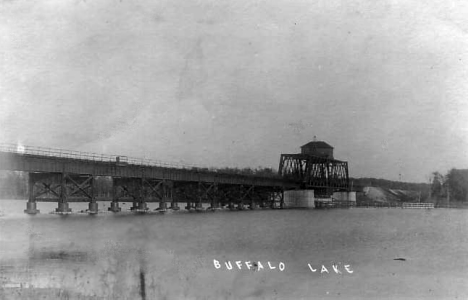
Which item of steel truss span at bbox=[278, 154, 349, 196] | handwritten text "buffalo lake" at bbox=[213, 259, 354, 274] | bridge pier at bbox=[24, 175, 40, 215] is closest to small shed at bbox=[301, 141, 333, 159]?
steel truss span at bbox=[278, 154, 349, 196]

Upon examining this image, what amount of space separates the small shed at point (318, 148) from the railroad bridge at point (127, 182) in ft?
85.4

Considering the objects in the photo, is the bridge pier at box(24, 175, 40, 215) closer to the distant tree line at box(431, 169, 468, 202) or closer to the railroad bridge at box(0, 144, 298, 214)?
Result: the railroad bridge at box(0, 144, 298, 214)

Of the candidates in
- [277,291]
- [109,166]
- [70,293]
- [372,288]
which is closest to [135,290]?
[70,293]

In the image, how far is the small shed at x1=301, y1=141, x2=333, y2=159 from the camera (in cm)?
12631

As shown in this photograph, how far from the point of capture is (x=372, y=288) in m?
19.5

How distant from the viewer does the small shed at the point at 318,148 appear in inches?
4973

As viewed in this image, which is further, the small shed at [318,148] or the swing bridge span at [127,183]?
the small shed at [318,148]

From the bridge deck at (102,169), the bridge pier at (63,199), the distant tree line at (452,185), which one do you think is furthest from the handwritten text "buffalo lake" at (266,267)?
the distant tree line at (452,185)

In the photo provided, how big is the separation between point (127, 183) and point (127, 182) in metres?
0.13

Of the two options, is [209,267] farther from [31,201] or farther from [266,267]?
[31,201]

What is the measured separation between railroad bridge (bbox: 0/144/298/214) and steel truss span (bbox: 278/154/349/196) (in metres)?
7.93

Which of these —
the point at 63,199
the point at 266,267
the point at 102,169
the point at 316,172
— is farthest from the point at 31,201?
the point at 316,172

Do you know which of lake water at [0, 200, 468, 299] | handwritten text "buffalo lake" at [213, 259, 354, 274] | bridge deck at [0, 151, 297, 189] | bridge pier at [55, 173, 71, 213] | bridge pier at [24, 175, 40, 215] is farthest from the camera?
bridge pier at [55, 173, 71, 213]

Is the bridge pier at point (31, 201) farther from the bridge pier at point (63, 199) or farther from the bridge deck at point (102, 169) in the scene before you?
the bridge deck at point (102, 169)
